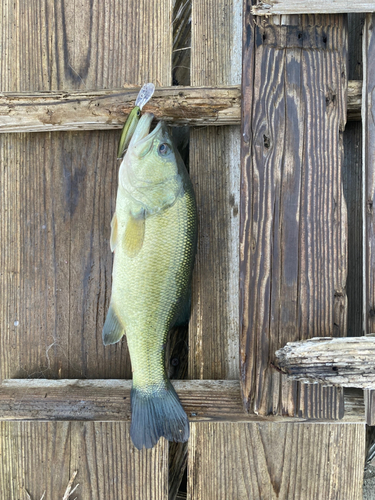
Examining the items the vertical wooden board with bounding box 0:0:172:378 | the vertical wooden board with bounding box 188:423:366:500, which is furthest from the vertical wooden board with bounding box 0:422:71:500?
Answer: the vertical wooden board with bounding box 188:423:366:500

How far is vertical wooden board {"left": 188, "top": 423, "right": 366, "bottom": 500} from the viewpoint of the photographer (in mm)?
2297

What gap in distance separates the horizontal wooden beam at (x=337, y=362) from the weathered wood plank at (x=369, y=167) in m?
0.18

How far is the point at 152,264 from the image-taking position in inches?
81.1

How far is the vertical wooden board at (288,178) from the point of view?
1890 millimetres

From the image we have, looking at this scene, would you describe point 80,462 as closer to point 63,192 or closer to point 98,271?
point 98,271

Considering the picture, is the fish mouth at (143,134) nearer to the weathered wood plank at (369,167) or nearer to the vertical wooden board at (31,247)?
the vertical wooden board at (31,247)

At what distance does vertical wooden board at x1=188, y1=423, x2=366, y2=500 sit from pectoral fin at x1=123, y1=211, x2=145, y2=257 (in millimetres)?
1089

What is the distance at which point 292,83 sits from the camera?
1.91m

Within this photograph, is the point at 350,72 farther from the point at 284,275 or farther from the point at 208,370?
the point at 208,370

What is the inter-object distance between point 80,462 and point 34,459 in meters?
0.28

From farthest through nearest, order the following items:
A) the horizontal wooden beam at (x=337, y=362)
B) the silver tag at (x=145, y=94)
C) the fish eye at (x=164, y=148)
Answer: the fish eye at (x=164, y=148) → the silver tag at (x=145, y=94) → the horizontal wooden beam at (x=337, y=362)

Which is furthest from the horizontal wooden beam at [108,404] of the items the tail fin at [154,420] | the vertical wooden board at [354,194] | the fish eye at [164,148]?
the fish eye at [164,148]

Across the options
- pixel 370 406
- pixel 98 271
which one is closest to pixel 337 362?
pixel 370 406

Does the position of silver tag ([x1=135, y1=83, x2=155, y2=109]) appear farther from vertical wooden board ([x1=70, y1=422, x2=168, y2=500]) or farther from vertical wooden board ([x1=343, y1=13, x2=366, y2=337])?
vertical wooden board ([x1=70, y1=422, x2=168, y2=500])
